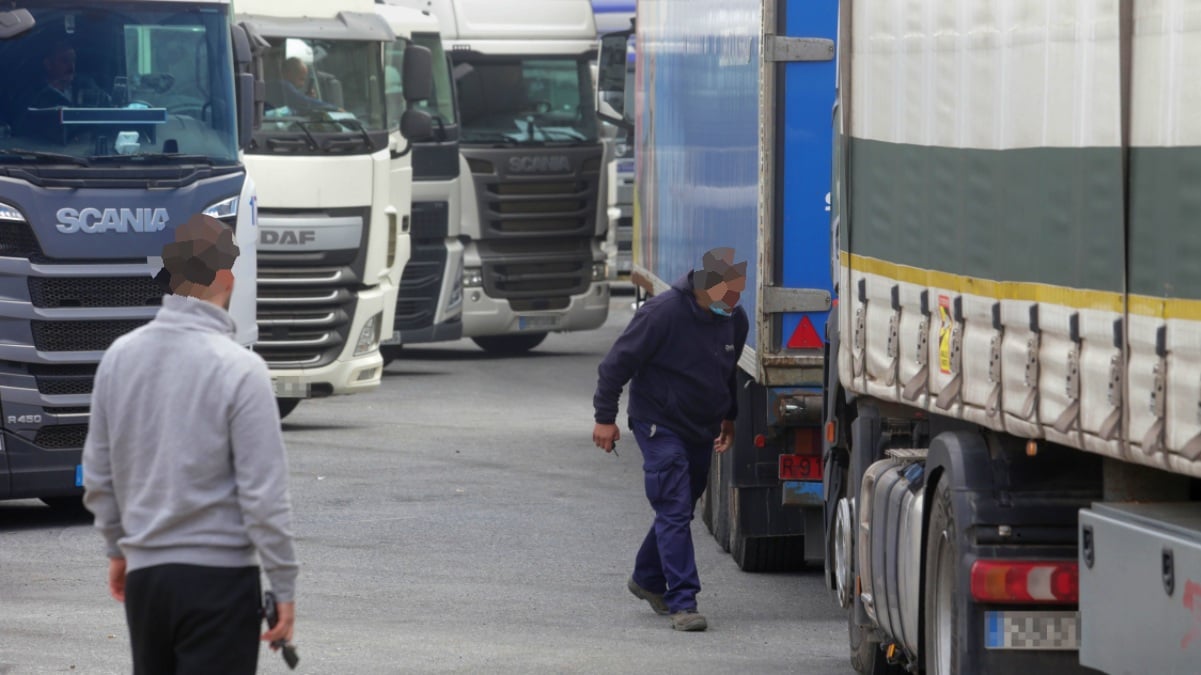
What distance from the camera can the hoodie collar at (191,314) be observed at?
19.2 feet

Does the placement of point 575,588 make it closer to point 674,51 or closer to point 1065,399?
point 674,51

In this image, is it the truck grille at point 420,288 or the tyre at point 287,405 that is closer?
the tyre at point 287,405

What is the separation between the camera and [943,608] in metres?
7.72

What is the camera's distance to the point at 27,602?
36.7ft

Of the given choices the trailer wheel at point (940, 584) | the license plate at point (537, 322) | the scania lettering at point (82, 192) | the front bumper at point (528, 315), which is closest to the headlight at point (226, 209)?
the scania lettering at point (82, 192)

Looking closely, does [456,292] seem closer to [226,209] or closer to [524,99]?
[524,99]

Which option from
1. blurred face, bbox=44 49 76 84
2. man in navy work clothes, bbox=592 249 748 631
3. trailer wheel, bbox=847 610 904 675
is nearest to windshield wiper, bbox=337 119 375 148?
blurred face, bbox=44 49 76 84

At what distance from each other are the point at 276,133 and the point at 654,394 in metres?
8.03

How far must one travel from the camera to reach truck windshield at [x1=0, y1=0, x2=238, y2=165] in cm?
1335

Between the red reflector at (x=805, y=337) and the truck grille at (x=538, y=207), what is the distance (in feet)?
42.3

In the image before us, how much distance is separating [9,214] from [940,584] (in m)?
7.17

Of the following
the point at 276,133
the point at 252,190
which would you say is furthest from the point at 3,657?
the point at 276,133

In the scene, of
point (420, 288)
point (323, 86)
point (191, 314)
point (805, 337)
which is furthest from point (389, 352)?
point (191, 314)

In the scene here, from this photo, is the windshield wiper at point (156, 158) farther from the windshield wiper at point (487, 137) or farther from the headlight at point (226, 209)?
the windshield wiper at point (487, 137)
